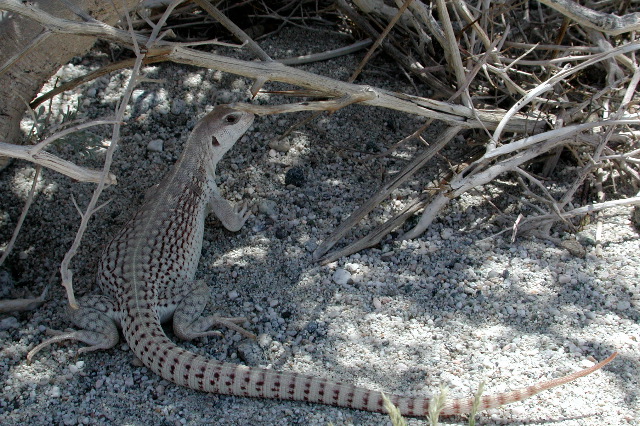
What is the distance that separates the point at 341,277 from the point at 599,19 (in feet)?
8.04

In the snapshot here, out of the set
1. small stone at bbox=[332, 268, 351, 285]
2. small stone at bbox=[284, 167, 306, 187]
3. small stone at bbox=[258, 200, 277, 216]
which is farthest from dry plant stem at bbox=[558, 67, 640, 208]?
small stone at bbox=[258, 200, 277, 216]

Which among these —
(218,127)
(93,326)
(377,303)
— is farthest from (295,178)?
(93,326)

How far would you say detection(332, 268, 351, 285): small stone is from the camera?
409cm

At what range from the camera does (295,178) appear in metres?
4.93

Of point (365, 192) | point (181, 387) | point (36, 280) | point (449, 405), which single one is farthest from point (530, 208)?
point (36, 280)

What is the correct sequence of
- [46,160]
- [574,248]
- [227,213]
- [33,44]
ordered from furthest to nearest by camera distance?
[227,213]
[574,248]
[33,44]
[46,160]

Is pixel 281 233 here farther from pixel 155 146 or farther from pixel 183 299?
pixel 155 146

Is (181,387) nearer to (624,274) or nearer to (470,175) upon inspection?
(470,175)

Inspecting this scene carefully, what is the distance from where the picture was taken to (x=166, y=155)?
5172mm

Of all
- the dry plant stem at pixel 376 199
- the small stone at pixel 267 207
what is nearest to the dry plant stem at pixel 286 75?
the dry plant stem at pixel 376 199

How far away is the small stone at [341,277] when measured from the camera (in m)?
4.09

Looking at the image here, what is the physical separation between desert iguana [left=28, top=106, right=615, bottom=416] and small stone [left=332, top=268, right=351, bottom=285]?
82cm

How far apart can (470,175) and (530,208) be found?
0.69 m

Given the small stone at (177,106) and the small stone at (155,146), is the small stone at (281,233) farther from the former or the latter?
the small stone at (177,106)
